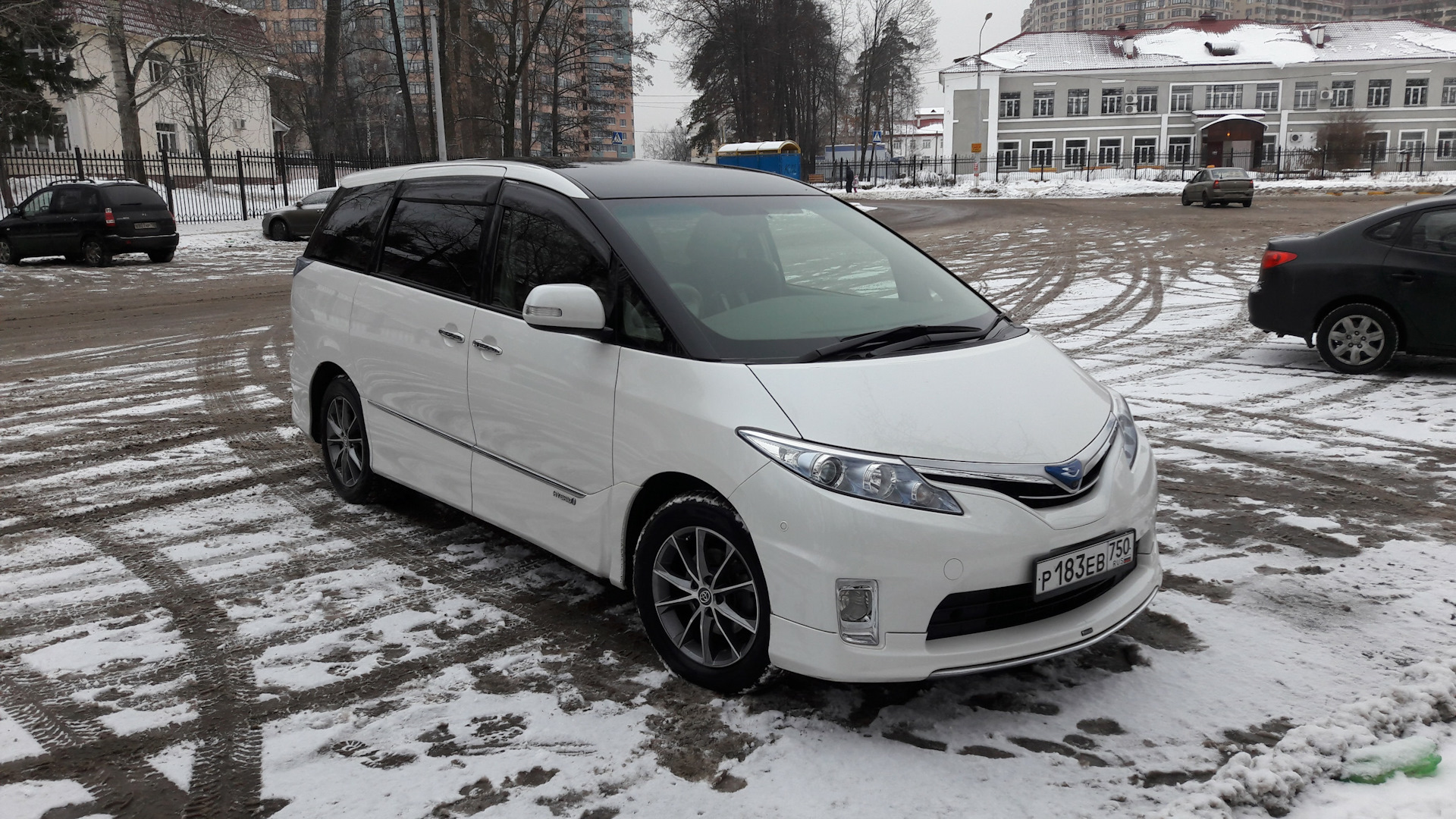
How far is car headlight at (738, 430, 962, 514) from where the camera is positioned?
3.17 meters

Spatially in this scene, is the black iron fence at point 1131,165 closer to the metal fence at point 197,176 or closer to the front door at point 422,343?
the metal fence at point 197,176

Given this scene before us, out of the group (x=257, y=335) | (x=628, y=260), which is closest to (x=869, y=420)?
(x=628, y=260)

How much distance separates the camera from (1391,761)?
3135mm

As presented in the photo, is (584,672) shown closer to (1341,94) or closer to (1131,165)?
(1131,165)

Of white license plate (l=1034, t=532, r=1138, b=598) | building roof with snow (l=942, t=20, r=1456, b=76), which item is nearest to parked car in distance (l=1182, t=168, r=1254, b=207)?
white license plate (l=1034, t=532, r=1138, b=598)

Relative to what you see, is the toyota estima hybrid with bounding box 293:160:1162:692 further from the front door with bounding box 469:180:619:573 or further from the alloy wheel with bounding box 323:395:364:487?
the alloy wheel with bounding box 323:395:364:487

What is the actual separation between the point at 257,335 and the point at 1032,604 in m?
10.9

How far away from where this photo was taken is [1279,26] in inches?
2953

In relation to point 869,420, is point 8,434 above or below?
below

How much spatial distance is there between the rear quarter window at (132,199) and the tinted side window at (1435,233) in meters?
21.4

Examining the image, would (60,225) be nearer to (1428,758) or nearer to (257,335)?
(257,335)

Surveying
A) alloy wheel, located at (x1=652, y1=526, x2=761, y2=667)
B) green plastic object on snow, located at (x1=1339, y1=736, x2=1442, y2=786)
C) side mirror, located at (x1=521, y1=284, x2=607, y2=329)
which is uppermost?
side mirror, located at (x1=521, y1=284, x2=607, y2=329)

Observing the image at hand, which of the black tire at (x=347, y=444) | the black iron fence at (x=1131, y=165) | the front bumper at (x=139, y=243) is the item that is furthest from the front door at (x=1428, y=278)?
the black iron fence at (x=1131, y=165)

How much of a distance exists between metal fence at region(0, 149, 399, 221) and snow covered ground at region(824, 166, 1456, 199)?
23477mm
